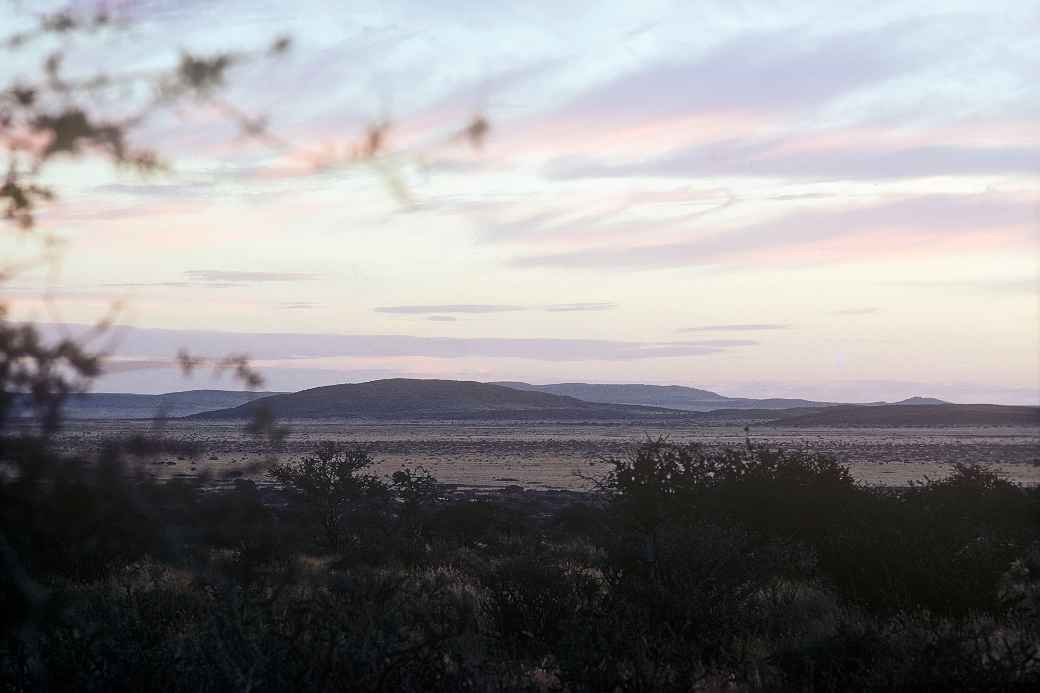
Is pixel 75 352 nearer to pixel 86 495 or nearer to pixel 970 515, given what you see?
pixel 86 495

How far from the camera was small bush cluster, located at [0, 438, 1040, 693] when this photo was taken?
5277mm

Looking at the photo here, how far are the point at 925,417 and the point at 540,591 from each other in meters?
144

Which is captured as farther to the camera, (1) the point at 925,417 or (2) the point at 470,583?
(1) the point at 925,417

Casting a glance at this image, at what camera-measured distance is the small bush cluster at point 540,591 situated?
5.28 m

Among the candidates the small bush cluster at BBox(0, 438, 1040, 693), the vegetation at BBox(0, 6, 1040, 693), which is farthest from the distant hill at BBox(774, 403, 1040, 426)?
the vegetation at BBox(0, 6, 1040, 693)

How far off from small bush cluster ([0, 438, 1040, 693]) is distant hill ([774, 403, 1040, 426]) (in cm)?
12702

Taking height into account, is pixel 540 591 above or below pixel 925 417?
below

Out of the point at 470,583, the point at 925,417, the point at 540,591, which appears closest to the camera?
the point at 540,591

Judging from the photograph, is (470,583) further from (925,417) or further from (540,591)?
(925,417)

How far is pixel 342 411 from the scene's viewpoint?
19338 cm

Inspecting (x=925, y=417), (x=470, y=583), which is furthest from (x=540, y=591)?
(x=925, y=417)

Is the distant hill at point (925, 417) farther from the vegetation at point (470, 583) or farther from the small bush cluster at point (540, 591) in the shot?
the vegetation at point (470, 583)

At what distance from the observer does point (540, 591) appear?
11102mm

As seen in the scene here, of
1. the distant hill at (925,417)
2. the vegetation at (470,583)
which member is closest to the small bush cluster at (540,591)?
the vegetation at (470,583)
